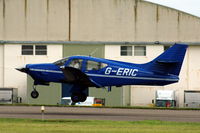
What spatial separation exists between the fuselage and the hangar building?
22.3m

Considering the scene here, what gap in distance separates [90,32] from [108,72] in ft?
76.6

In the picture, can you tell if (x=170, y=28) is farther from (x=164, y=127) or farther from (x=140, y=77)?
(x=164, y=127)

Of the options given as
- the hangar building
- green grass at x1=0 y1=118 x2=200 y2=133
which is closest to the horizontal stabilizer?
green grass at x1=0 y1=118 x2=200 y2=133

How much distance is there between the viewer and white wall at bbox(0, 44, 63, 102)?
58500 mm

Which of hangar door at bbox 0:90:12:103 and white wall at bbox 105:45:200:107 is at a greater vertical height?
white wall at bbox 105:45:200:107

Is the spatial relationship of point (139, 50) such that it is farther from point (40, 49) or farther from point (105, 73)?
point (105, 73)

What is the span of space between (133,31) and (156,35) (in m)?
2.13

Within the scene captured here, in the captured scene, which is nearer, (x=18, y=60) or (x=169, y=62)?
(x=169, y=62)

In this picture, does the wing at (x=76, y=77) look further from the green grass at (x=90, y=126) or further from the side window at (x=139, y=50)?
the side window at (x=139, y=50)

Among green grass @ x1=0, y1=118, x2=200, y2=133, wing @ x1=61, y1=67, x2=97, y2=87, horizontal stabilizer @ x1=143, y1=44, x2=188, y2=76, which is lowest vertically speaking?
green grass @ x1=0, y1=118, x2=200, y2=133

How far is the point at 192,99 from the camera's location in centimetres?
5669

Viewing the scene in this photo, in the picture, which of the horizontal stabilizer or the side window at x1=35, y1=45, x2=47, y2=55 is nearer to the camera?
the horizontal stabilizer

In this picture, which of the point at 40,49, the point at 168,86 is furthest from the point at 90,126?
the point at 40,49

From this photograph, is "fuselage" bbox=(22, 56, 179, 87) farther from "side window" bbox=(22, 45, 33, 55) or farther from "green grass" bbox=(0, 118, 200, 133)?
"side window" bbox=(22, 45, 33, 55)
